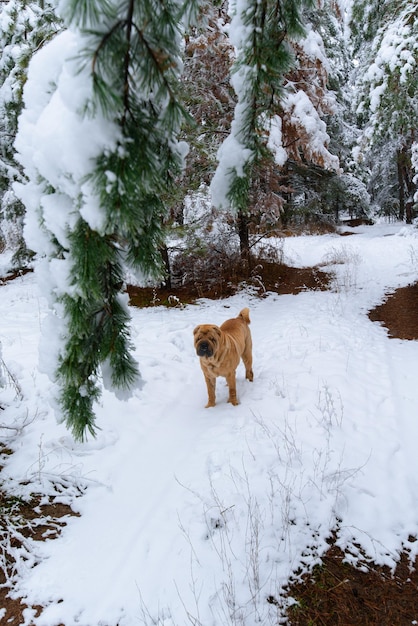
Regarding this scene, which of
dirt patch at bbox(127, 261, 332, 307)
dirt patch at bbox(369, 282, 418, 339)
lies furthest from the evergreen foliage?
dirt patch at bbox(127, 261, 332, 307)

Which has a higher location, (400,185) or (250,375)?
(400,185)

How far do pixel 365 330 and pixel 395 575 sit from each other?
5.06m

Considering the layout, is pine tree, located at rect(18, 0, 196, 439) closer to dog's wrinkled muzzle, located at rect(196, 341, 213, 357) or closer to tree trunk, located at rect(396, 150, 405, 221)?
dog's wrinkled muzzle, located at rect(196, 341, 213, 357)

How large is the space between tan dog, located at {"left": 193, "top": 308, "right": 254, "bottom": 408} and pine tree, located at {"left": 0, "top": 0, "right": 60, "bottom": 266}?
640 cm

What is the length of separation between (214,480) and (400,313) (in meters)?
6.39

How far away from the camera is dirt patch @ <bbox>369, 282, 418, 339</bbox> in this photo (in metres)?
6.96

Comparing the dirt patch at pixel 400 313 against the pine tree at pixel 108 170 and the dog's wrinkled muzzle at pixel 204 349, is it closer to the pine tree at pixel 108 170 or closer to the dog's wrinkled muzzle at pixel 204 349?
the dog's wrinkled muzzle at pixel 204 349

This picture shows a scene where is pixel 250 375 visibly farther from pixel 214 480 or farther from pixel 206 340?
pixel 214 480

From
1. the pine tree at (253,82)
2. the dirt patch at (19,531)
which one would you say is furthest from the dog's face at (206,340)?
the pine tree at (253,82)

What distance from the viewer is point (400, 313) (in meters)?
7.91

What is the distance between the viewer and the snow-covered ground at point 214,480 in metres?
2.43

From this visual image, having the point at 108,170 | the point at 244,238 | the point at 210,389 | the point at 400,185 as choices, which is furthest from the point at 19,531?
the point at 400,185

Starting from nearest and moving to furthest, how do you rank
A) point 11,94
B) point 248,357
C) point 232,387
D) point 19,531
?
point 19,531, point 232,387, point 248,357, point 11,94

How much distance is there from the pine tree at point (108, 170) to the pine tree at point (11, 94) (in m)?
7.44
